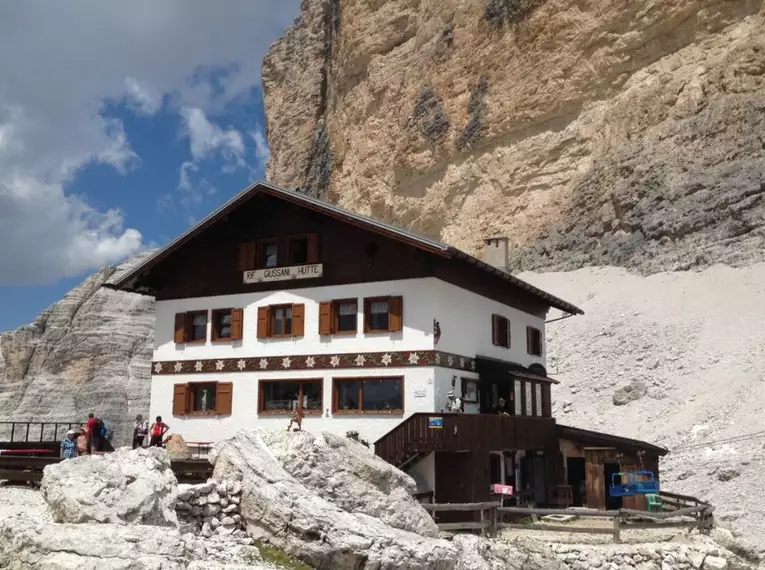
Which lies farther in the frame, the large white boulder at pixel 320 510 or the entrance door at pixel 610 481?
the entrance door at pixel 610 481

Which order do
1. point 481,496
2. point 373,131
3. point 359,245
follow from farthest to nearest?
point 373,131
point 359,245
point 481,496

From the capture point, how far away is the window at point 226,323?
2928 centimetres

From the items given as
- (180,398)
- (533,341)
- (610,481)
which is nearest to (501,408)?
(610,481)

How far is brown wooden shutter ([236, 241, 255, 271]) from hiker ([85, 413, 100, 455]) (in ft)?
24.5

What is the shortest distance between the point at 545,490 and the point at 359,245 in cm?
1124

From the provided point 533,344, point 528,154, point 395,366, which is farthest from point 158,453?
point 528,154

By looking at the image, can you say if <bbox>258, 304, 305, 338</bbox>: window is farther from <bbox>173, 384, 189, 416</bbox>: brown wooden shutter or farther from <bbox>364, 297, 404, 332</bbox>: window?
<bbox>173, 384, 189, 416</bbox>: brown wooden shutter

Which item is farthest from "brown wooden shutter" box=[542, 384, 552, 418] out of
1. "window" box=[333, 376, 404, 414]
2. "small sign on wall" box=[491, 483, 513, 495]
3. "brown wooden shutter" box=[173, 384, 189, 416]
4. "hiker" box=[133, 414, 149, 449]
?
"hiker" box=[133, 414, 149, 449]

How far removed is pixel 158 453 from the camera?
1792 cm

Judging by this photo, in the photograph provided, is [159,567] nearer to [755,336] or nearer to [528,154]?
[755,336]

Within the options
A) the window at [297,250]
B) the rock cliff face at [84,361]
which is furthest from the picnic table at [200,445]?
the rock cliff face at [84,361]

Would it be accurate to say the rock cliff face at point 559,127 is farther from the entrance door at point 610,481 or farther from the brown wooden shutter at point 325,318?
the brown wooden shutter at point 325,318

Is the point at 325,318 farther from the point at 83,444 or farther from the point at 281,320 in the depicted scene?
the point at 83,444

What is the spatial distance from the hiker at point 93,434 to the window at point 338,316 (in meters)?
7.54
